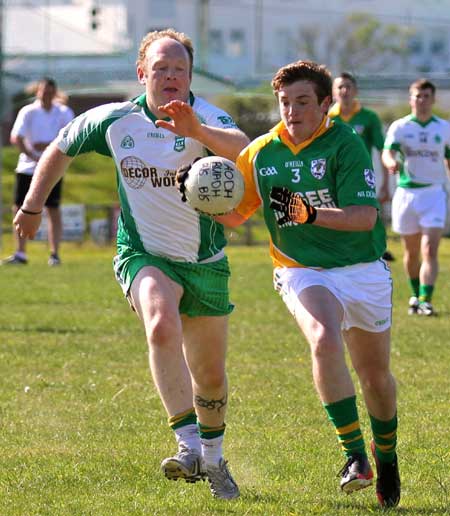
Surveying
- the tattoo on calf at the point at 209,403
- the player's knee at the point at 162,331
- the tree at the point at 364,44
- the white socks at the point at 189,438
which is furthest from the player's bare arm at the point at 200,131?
the tree at the point at 364,44

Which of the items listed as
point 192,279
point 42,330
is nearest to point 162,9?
point 42,330

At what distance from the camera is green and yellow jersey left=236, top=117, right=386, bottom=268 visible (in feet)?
18.5

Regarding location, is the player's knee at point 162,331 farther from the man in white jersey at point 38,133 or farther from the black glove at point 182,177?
the man in white jersey at point 38,133

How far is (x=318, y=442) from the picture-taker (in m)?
7.00

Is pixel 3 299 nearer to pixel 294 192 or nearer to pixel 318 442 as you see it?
pixel 318 442

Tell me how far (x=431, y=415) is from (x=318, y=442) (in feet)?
3.44

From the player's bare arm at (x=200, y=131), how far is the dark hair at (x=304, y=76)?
0.29 meters

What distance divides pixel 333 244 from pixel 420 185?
25.1 feet

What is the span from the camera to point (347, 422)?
5492 mm

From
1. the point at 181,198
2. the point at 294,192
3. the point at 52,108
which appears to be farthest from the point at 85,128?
the point at 52,108

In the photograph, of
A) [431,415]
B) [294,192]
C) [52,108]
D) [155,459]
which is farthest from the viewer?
[52,108]

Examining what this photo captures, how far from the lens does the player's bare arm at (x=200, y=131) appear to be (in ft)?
18.0

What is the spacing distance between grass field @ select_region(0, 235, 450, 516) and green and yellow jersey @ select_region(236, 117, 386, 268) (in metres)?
1.11

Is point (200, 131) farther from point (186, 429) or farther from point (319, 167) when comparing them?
point (186, 429)
